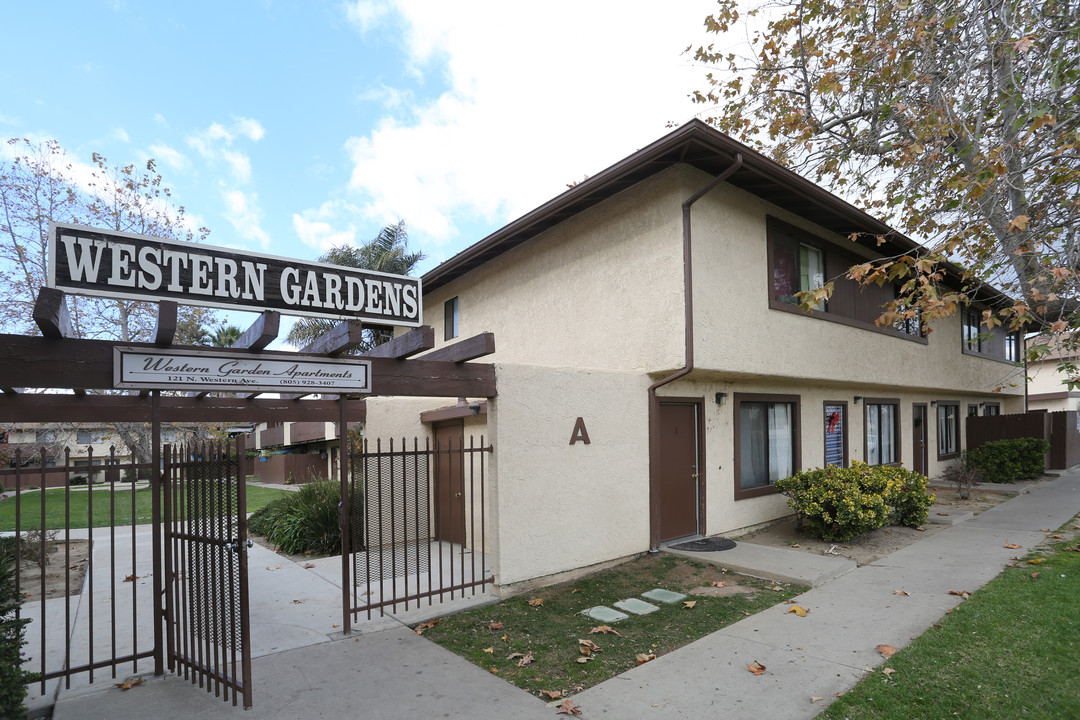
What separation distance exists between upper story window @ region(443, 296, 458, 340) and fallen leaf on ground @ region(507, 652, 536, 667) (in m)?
9.35

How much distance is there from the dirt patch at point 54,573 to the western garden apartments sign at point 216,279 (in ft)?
14.4

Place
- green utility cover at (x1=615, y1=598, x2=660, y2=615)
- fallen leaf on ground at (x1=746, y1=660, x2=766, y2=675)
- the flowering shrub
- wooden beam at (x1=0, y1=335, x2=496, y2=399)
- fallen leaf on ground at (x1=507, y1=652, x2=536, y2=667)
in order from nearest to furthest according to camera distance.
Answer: wooden beam at (x1=0, y1=335, x2=496, y2=399) → fallen leaf on ground at (x1=746, y1=660, x2=766, y2=675) → fallen leaf on ground at (x1=507, y1=652, x2=536, y2=667) → green utility cover at (x1=615, y1=598, x2=660, y2=615) → the flowering shrub

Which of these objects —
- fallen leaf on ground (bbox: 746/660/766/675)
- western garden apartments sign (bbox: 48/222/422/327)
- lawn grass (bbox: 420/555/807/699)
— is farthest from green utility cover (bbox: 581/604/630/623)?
western garden apartments sign (bbox: 48/222/422/327)

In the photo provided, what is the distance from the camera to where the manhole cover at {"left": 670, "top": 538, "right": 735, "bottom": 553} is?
8.62 m

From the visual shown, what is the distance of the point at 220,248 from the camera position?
4863 mm

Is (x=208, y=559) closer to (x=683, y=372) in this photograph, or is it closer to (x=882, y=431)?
(x=683, y=372)

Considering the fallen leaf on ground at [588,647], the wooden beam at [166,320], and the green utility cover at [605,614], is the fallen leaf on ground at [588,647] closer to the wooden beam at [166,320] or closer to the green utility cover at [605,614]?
the green utility cover at [605,614]

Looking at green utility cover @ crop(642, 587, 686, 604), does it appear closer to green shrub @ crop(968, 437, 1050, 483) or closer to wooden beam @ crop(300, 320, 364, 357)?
wooden beam @ crop(300, 320, 364, 357)

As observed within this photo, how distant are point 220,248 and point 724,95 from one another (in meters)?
12.4

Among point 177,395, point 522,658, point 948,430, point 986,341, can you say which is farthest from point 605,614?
point 986,341

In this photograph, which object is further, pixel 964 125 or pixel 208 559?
pixel 964 125

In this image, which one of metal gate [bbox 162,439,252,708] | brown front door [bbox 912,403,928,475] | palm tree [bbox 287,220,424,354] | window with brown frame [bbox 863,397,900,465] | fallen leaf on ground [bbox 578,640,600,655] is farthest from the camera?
palm tree [bbox 287,220,424,354]

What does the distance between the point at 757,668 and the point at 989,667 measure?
69.1 inches

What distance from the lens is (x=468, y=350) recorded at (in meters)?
6.26
